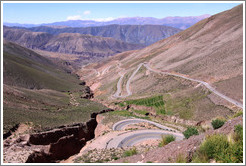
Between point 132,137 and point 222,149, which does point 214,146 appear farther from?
point 132,137

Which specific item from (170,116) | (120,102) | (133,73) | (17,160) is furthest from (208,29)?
(17,160)

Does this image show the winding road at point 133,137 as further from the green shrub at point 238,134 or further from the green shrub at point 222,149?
the green shrub at point 238,134

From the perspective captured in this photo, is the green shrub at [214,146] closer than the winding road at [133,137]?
Yes

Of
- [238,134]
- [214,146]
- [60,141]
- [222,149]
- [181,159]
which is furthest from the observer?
[60,141]

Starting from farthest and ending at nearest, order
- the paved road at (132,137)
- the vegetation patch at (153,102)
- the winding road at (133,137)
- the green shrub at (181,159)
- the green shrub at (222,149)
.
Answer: the vegetation patch at (153,102), the winding road at (133,137), the paved road at (132,137), the green shrub at (181,159), the green shrub at (222,149)

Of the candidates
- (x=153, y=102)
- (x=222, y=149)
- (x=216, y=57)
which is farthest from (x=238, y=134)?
(x=216, y=57)

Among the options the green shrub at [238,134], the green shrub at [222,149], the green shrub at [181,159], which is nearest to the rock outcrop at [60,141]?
the green shrub at [181,159]

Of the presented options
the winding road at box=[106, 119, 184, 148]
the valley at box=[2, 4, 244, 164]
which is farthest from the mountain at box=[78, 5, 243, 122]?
the winding road at box=[106, 119, 184, 148]

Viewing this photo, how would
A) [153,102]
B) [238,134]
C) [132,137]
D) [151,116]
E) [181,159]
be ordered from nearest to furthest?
1. [181,159]
2. [238,134]
3. [132,137]
4. [151,116]
5. [153,102]
